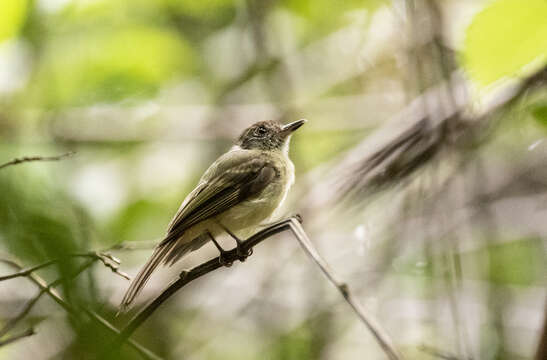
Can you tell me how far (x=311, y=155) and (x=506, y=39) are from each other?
3.86m

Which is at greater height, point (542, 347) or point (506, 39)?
point (506, 39)

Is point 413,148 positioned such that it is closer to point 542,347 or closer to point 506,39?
point 506,39

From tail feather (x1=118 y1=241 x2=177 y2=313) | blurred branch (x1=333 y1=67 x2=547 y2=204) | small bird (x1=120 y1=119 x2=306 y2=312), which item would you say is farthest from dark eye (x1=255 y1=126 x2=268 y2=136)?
tail feather (x1=118 y1=241 x2=177 y2=313)

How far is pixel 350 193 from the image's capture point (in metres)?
3.54

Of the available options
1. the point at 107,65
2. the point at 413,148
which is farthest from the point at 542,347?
the point at 107,65

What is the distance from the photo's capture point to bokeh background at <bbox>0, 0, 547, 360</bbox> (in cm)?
350

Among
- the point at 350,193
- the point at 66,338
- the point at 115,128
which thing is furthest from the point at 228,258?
→ the point at 115,128

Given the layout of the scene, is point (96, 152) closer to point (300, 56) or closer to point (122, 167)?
point (122, 167)

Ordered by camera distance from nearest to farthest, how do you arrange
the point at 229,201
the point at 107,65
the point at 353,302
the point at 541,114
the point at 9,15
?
the point at 353,302 → the point at 541,114 → the point at 9,15 → the point at 229,201 → the point at 107,65

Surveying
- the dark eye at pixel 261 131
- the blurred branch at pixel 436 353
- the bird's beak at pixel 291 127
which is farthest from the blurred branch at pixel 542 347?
the dark eye at pixel 261 131

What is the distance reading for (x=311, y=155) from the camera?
579 cm

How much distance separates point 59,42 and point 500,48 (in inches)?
147

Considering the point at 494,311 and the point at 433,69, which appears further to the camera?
the point at 433,69

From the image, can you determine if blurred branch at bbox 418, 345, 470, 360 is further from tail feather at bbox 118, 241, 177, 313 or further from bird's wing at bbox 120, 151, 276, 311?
bird's wing at bbox 120, 151, 276, 311
